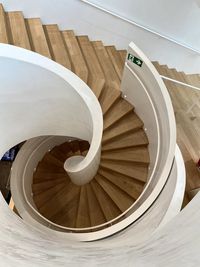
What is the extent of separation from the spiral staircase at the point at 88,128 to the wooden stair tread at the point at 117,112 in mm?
23

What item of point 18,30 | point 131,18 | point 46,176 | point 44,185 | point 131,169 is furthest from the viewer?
point 46,176

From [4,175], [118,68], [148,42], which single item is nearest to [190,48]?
[148,42]

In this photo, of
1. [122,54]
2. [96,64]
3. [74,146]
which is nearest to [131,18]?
[122,54]

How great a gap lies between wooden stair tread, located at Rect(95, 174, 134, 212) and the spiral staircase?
21 mm

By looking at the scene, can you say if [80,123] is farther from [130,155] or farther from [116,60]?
[116,60]

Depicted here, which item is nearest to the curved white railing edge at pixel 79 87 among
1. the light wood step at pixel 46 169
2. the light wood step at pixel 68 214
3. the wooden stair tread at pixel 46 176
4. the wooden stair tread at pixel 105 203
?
the wooden stair tread at pixel 105 203

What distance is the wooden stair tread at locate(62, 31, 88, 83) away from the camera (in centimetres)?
637

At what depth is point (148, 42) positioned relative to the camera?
776cm

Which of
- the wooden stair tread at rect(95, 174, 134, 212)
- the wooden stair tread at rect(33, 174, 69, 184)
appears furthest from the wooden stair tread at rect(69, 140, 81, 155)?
the wooden stair tread at rect(95, 174, 134, 212)

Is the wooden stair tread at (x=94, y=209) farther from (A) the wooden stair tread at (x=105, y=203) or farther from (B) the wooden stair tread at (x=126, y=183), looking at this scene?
(B) the wooden stair tread at (x=126, y=183)

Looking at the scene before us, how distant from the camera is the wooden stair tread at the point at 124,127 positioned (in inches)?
259

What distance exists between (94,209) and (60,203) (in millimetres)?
1029

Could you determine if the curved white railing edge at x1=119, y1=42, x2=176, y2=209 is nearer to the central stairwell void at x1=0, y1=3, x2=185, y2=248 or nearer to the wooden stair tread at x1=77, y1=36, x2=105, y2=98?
the central stairwell void at x1=0, y1=3, x2=185, y2=248

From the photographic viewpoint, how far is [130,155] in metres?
6.55
